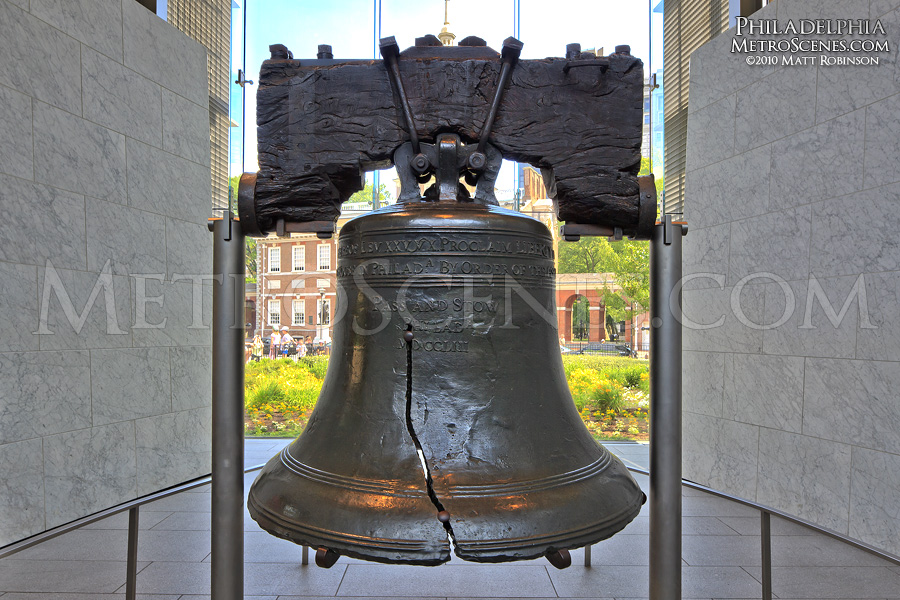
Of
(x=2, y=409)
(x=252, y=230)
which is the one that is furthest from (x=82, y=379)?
(x=252, y=230)

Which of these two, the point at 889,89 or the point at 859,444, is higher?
the point at 889,89

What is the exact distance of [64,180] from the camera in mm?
4293

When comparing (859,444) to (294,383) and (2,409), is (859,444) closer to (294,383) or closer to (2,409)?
(2,409)

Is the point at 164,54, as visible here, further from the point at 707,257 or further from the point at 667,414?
the point at 707,257

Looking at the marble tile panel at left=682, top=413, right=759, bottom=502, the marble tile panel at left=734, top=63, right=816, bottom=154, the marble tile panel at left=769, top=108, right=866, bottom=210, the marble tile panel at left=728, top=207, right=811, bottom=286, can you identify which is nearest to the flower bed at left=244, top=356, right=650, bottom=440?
the marble tile panel at left=682, top=413, right=759, bottom=502

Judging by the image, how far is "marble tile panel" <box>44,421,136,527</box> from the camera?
4176 mm

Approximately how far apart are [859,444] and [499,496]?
3635 millimetres

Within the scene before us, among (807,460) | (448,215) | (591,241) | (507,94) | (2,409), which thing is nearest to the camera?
(448,215)

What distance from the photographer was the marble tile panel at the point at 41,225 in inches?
153

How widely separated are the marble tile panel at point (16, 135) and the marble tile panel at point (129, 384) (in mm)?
1439

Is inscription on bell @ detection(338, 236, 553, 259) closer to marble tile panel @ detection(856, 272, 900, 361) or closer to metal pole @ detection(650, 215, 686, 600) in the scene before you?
metal pole @ detection(650, 215, 686, 600)

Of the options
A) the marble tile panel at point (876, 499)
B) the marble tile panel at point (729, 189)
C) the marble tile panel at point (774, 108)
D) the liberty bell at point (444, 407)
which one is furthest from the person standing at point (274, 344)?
A: the liberty bell at point (444, 407)

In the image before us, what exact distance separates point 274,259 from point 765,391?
10.2 meters

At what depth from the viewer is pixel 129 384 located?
479 centimetres
